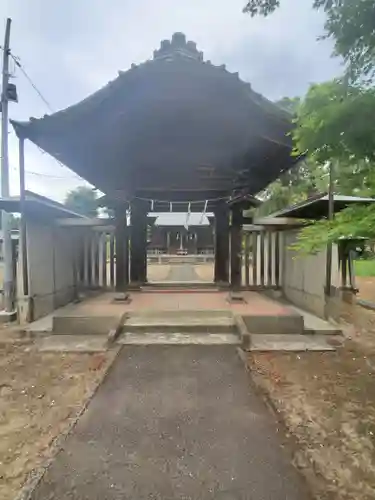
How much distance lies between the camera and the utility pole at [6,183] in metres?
6.57

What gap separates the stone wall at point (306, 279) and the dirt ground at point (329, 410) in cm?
155

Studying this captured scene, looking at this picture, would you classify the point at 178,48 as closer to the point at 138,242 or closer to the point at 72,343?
the point at 138,242

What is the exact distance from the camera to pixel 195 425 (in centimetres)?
282

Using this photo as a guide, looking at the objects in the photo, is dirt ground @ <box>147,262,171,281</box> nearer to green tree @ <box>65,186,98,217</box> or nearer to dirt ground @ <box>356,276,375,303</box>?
Result: dirt ground @ <box>356,276,375,303</box>

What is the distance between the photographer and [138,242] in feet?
30.8

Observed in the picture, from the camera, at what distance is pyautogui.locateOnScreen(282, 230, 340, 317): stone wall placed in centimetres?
651

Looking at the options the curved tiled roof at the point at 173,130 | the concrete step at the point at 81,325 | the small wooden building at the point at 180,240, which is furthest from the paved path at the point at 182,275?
the small wooden building at the point at 180,240

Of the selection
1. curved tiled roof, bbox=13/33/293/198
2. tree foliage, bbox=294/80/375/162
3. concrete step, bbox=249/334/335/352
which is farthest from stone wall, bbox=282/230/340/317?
tree foliage, bbox=294/80/375/162

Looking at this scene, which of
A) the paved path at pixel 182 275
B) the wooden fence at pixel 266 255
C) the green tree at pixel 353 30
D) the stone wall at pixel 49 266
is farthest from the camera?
the paved path at pixel 182 275

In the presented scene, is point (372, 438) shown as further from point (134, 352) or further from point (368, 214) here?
point (134, 352)

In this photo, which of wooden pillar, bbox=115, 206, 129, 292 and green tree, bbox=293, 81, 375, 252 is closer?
green tree, bbox=293, 81, 375, 252

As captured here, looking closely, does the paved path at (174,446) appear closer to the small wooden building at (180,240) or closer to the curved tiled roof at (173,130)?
the curved tiled roof at (173,130)

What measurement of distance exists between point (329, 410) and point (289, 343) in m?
1.99

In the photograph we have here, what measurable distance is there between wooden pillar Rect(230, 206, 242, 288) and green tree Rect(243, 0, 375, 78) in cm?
459
